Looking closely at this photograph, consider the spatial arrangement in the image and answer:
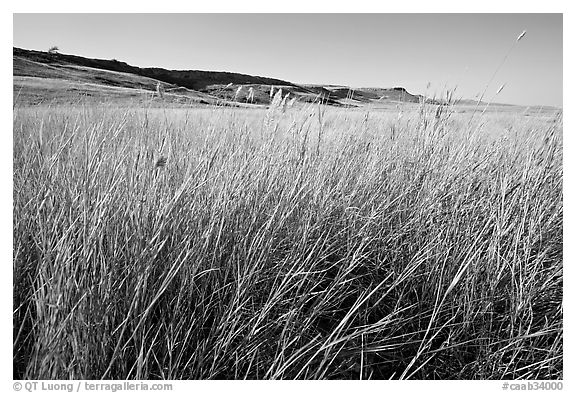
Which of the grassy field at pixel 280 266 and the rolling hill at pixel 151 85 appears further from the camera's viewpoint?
the rolling hill at pixel 151 85

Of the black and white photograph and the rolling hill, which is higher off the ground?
the rolling hill

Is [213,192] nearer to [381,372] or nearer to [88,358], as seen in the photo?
[88,358]

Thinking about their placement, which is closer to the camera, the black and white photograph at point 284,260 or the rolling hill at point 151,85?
the black and white photograph at point 284,260

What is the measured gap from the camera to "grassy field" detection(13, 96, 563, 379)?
93cm

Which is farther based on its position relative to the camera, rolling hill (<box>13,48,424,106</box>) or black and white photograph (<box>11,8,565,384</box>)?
rolling hill (<box>13,48,424,106</box>)

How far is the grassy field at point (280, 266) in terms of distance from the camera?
0.93m

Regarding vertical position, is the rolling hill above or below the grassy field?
above

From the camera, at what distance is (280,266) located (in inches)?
44.6

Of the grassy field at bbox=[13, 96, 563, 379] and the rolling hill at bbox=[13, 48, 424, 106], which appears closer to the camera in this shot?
the grassy field at bbox=[13, 96, 563, 379]

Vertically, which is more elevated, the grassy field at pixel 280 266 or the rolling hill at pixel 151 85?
the rolling hill at pixel 151 85

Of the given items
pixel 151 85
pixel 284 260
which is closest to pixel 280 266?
pixel 284 260

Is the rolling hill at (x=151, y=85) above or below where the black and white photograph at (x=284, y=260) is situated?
above

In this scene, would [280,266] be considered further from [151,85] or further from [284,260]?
[151,85]

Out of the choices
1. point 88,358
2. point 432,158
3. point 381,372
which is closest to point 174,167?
point 88,358
